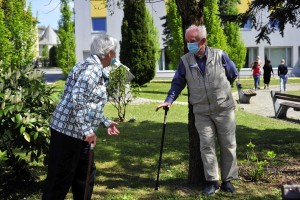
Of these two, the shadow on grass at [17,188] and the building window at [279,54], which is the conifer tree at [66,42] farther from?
the shadow on grass at [17,188]

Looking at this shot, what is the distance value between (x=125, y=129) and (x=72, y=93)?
6580 mm

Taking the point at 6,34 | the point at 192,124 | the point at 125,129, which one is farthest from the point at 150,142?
the point at 6,34

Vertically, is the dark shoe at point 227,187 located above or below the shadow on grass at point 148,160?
above

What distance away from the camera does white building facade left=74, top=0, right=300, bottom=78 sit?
3647cm

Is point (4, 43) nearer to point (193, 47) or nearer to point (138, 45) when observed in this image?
point (193, 47)

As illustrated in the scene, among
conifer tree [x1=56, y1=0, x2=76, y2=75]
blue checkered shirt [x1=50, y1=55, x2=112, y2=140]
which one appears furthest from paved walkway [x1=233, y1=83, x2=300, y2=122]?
conifer tree [x1=56, y1=0, x2=76, y2=75]

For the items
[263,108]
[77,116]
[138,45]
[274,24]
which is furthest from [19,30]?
[77,116]

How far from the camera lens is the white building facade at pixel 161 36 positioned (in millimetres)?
36469

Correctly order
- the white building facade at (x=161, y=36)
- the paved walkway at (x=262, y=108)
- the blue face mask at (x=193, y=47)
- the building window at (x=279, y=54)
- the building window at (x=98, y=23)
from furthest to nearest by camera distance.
Result: the building window at (x=279, y=54) < the building window at (x=98, y=23) < the white building facade at (x=161, y=36) < the paved walkway at (x=262, y=108) < the blue face mask at (x=193, y=47)

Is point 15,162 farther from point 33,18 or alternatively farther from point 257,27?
point 33,18

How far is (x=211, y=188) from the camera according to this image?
16.0 ft

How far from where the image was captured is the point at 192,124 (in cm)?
518

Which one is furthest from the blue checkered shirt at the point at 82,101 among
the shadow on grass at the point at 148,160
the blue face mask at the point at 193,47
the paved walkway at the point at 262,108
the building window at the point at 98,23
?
the building window at the point at 98,23

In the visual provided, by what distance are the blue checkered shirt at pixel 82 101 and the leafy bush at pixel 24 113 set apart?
24.3 inches
